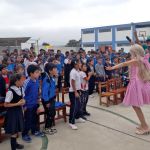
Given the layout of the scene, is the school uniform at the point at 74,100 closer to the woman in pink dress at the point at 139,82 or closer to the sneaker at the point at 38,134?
the sneaker at the point at 38,134

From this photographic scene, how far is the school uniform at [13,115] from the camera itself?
187 inches

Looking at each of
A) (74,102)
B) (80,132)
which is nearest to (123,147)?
(80,132)

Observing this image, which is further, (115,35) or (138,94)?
(115,35)

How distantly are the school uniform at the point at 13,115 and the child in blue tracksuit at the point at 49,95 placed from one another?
39.9 inches

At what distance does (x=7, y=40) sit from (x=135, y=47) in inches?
814

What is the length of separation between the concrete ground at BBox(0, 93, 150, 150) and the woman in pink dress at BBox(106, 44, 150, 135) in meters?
0.43

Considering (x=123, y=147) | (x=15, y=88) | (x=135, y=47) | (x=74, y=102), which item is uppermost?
(x=135, y=47)

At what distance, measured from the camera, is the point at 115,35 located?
43562 mm

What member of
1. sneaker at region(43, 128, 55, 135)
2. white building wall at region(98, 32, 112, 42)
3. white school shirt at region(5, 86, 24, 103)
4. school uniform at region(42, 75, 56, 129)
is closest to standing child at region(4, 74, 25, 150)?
white school shirt at region(5, 86, 24, 103)

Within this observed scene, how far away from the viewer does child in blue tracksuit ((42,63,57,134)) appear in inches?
231

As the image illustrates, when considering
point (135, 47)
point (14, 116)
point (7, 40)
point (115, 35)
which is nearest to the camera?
point (14, 116)

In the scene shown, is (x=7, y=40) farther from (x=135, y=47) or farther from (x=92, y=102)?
(x=135, y=47)

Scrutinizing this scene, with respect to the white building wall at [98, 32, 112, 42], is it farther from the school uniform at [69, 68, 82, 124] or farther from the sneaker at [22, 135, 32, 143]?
the sneaker at [22, 135, 32, 143]

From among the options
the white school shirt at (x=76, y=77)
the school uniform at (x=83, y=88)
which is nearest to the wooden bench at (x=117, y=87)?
the school uniform at (x=83, y=88)
